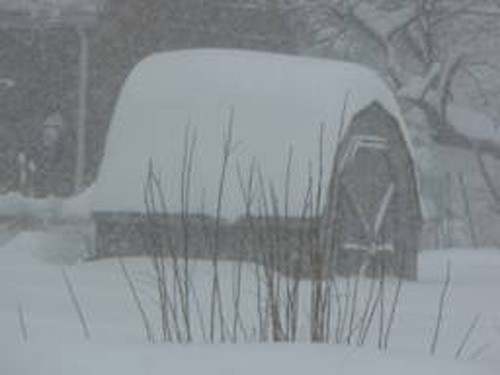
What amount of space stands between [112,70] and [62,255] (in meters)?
8.63

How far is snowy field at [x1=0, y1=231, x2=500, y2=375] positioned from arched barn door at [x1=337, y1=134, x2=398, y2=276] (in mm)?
375

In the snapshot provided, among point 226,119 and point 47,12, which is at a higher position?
point 226,119

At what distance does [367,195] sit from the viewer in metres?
11.5

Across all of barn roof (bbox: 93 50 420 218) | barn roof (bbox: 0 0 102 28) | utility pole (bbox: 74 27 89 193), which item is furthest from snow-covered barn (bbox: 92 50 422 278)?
barn roof (bbox: 0 0 102 28)

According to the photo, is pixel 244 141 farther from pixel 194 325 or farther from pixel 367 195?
pixel 194 325

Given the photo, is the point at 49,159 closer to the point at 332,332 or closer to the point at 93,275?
the point at 93,275

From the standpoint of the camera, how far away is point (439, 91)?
54.2ft

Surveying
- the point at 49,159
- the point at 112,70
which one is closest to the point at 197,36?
the point at 112,70

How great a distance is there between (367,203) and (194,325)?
4.67 metres

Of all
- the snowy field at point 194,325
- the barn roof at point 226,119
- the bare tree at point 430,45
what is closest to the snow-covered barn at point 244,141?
the barn roof at point 226,119

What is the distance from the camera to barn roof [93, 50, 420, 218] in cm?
1013

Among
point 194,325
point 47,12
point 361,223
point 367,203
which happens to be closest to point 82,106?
point 47,12

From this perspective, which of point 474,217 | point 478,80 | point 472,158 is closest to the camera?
point 478,80

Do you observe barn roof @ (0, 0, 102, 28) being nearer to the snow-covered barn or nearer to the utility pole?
the utility pole
